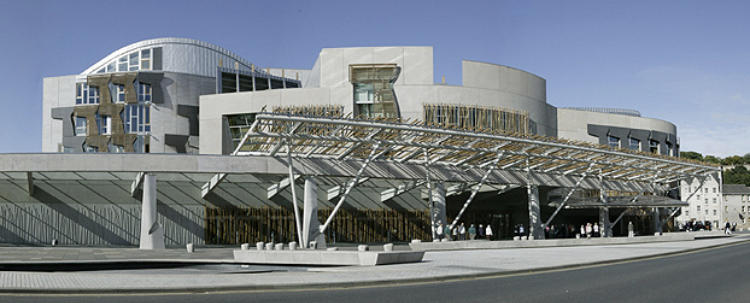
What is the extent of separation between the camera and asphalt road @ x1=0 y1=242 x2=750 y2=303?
12.2m

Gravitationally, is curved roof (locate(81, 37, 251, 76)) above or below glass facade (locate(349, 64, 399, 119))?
above

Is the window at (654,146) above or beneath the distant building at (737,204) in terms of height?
above

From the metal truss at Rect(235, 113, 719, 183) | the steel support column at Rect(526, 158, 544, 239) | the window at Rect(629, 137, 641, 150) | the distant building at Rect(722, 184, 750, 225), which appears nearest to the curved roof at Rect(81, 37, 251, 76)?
the metal truss at Rect(235, 113, 719, 183)

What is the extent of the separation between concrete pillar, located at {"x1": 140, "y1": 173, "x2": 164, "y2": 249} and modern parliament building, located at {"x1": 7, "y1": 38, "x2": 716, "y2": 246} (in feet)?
2.00

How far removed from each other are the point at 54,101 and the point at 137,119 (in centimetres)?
1231

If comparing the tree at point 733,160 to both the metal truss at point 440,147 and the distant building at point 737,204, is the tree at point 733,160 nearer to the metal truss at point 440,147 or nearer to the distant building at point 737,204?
the distant building at point 737,204

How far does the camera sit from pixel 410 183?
45625mm

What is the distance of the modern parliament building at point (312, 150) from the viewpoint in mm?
36125

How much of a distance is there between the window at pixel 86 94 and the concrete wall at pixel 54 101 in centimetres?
277

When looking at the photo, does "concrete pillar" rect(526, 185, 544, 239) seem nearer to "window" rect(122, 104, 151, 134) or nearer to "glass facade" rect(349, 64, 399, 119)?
"glass facade" rect(349, 64, 399, 119)

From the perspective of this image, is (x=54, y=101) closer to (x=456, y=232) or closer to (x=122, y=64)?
(x=122, y=64)

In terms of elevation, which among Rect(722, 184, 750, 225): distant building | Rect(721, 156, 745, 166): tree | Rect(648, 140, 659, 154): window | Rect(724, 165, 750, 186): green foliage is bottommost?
Rect(722, 184, 750, 225): distant building

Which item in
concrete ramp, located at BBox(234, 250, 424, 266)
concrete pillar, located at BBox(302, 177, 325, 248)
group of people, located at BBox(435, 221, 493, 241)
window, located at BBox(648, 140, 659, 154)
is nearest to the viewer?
concrete ramp, located at BBox(234, 250, 424, 266)

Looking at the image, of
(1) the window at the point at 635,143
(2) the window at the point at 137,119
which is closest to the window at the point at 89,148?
(2) the window at the point at 137,119
